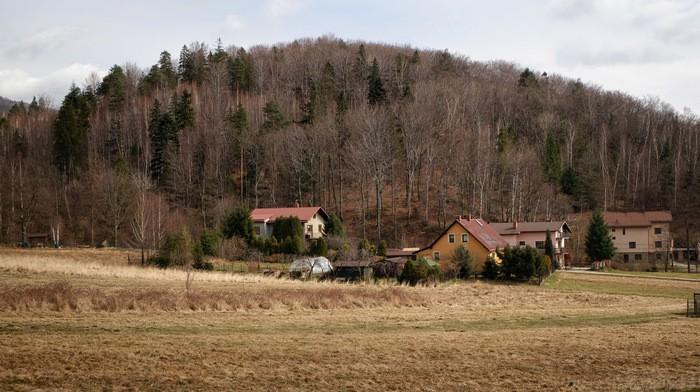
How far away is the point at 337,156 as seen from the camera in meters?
85.7

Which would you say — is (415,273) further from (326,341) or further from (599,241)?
(599,241)

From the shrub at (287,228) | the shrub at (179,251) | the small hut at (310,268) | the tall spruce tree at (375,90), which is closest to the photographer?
the small hut at (310,268)

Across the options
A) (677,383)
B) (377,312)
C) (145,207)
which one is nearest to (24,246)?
(145,207)

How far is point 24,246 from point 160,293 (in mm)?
47048

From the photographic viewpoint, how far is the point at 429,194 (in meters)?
86.2

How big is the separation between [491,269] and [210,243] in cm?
2347

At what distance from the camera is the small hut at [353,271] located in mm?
43912

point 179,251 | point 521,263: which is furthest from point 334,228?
point 521,263

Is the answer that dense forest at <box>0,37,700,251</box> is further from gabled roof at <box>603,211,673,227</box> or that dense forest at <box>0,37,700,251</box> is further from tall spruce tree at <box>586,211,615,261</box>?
tall spruce tree at <box>586,211,615,261</box>

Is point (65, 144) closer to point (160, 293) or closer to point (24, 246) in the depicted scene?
point (24, 246)

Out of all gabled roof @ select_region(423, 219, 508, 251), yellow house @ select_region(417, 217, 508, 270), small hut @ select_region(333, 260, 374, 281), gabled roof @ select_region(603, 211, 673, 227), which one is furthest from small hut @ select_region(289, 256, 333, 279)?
gabled roof @ select_region(603, 211, 673, 227)

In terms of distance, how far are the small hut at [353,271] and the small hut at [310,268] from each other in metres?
0.96

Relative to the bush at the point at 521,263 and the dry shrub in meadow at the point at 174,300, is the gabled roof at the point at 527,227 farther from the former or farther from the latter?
the dry shrub in meadow at the point at 174,300

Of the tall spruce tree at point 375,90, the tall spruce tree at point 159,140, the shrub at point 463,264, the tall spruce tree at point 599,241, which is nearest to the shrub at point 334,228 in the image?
the shrub at point 463,264
